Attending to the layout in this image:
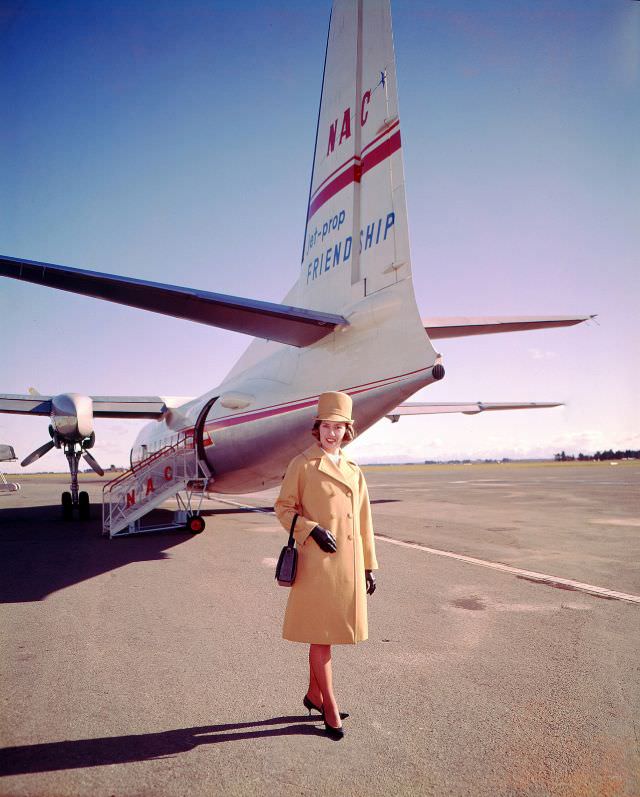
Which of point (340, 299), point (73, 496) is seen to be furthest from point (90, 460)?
point (340, 299)

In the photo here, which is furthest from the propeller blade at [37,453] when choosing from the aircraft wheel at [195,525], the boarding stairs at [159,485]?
the aircraft wheel at [195,525]

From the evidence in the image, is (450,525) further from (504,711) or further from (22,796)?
(22,796)

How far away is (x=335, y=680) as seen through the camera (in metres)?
4.36

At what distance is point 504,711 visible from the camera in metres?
3.74

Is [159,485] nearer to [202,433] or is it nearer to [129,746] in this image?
[202,433]

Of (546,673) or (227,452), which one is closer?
(546,673)

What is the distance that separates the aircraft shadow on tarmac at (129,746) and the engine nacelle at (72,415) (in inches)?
565

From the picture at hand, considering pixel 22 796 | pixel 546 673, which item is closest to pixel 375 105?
pixel 546 673

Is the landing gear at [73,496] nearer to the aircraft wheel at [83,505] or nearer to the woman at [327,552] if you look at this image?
the aircraft wheel at [83,505]

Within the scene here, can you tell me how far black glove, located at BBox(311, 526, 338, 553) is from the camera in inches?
138

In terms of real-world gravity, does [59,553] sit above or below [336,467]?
below

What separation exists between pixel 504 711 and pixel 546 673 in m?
0.88

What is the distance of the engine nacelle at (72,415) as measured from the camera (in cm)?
1656

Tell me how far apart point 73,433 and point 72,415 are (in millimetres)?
645
